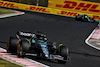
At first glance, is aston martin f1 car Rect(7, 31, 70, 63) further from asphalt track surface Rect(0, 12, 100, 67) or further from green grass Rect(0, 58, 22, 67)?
green grass Rect(0, 58, 22, 67)

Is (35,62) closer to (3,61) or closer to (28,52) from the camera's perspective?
(28,52)

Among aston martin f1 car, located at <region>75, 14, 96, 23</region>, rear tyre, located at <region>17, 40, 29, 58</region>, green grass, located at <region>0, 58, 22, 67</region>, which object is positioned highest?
rear tyre, located at <region>17, 40, 29, 58</region>

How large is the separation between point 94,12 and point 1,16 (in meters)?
16.9

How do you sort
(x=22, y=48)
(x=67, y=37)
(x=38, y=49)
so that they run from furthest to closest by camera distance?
1. (x=67, y=37)
2. (x=38, y=49)
3. (x=22, y=48)

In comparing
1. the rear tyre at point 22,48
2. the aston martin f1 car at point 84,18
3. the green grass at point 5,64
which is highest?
the rear tyre at point 22,48

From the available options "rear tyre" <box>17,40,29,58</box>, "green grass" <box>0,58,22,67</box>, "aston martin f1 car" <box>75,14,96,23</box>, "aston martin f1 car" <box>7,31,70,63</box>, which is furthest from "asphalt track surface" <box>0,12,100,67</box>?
"aston martin f1 car" <box>75,14,96,23</box>

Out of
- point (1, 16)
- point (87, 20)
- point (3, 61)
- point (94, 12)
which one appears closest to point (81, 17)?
point (87, 20)

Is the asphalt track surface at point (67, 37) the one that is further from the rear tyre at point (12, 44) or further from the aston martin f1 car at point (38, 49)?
the rear tyre at point (12, 44)

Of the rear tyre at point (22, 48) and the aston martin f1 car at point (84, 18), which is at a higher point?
the rear tyre at point (22, 48)

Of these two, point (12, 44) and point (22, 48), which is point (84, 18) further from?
point (22, 48)

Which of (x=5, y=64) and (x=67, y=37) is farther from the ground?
(x=5, y=64)

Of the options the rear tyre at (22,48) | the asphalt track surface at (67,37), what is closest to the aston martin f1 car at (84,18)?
the asphalt track surface at (67,37)

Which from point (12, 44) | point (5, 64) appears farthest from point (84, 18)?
point (5, 64)

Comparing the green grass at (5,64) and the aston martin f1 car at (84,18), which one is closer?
the green grass at (5,64)
